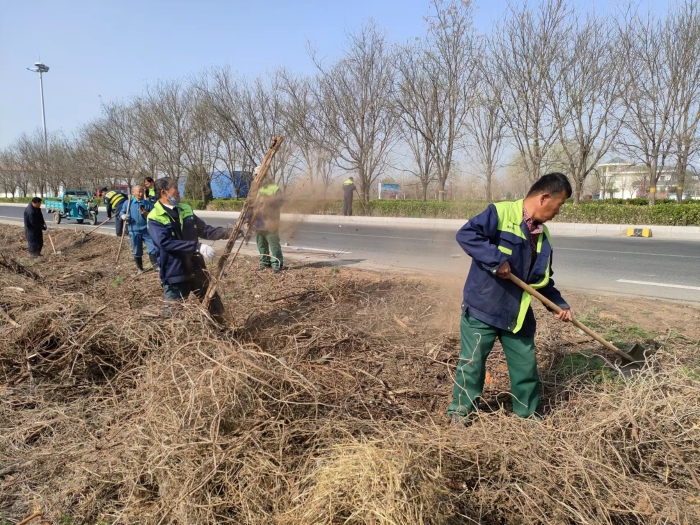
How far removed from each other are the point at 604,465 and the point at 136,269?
27.7ft

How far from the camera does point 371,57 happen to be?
2311 cm

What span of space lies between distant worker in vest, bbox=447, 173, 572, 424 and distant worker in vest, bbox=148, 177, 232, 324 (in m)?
2.25

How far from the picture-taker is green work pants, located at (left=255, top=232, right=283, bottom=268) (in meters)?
7.36

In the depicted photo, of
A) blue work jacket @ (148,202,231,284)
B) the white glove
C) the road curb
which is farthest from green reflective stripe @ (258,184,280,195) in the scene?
the road curb

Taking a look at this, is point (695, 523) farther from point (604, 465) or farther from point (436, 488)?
point (436, 488)

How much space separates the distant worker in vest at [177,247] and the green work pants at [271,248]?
2.52 metres

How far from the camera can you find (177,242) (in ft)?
13.5

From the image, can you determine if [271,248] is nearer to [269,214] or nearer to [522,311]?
[269,214]

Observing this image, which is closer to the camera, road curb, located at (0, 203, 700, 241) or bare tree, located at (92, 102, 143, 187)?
road curb, located at (0, 203, 700, 241)

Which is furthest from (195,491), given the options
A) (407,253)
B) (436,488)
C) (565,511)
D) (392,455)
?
(407,253)

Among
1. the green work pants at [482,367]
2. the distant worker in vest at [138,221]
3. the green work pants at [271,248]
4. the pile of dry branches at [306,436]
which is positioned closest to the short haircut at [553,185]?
the green work pants at [482,367]

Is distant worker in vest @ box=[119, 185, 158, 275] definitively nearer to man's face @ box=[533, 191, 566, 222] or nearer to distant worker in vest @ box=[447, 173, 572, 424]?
distant worker in vest @ box=[447, 173, 572, 424]

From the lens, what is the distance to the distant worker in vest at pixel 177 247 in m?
4.13

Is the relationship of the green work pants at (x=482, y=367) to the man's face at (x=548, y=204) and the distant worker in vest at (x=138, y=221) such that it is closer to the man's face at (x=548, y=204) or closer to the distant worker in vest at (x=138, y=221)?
the man's face at (x=548, y=204)
